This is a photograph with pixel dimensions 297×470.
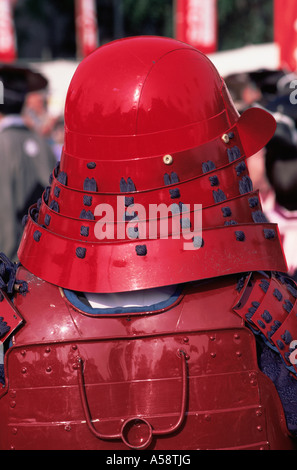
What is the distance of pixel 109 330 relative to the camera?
1.77m

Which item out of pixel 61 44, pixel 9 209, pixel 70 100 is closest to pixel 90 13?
pixel 61 44

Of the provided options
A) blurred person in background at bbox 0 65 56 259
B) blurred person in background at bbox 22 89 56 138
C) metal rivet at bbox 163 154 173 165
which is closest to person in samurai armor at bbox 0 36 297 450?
metal rivet at bbox 163 154 173 165

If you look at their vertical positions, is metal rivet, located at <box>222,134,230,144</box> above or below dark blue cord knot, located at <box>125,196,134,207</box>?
above

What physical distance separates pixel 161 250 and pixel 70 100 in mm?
490

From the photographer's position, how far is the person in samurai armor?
5.79 feet

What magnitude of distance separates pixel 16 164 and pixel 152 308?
357 cm

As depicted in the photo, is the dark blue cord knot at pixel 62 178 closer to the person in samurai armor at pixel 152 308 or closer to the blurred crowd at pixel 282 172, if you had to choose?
the person in samurai armor at pixel 152 308

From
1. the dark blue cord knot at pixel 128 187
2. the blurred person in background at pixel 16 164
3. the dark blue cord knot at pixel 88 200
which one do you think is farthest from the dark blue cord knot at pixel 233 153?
the blurred person in background at pixel 16 164

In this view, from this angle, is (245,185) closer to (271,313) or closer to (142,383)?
(271,313)

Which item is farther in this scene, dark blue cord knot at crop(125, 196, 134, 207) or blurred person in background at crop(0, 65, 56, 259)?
blurred person in background at crop(0, 65, 56, 259)

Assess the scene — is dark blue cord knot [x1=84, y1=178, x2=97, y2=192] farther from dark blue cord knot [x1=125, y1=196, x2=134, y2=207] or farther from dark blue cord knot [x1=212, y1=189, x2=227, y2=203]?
dark blue cord knot [x1=212, y1=189, x2=227, y2=203]

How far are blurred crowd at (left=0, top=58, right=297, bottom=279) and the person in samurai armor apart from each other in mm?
1740

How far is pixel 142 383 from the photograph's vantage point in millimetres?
1771

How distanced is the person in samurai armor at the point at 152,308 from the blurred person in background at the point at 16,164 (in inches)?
125
